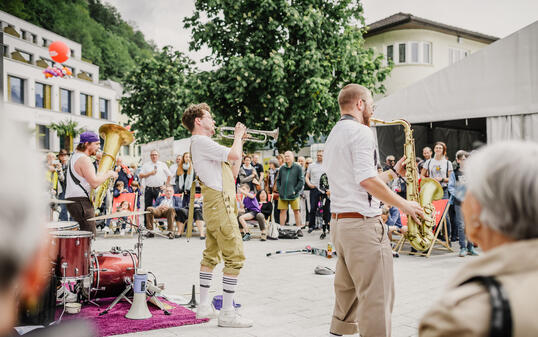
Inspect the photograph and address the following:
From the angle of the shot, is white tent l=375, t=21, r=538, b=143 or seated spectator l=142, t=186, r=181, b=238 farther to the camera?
seated spectator l=142, t=186, r=181, b=238

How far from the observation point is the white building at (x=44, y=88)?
46.3 metres

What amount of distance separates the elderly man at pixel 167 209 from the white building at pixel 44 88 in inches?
1253

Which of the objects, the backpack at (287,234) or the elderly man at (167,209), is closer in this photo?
the backpack at (287,234)

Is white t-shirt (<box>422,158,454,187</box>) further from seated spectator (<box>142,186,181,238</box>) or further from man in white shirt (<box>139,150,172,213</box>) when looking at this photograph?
man in white shirt (<box>139,150,172,213</box>)

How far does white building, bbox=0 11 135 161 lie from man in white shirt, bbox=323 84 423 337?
41917mm

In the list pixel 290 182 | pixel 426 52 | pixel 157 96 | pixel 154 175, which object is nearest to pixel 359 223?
pixel 290 182

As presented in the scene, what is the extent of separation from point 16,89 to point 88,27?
36152 millimetres

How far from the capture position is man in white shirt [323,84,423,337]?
3.23m

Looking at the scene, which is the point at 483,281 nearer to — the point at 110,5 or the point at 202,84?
the point at 202,84

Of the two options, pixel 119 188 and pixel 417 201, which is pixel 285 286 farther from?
pixel 119 188

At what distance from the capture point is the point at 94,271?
5.58 meters

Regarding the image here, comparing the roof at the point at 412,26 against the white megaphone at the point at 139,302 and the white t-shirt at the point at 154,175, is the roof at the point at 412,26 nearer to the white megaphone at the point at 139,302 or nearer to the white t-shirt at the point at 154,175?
the white t-shirt at the point at 154,175

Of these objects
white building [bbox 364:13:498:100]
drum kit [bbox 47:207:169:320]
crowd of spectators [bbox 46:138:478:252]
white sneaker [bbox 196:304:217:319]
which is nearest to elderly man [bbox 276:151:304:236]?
Answer: crowd of spectators [bbox 46:138:478:252]

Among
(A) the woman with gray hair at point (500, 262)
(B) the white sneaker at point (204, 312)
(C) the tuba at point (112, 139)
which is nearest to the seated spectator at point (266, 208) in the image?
(C) the tuba at point (112, 139)
